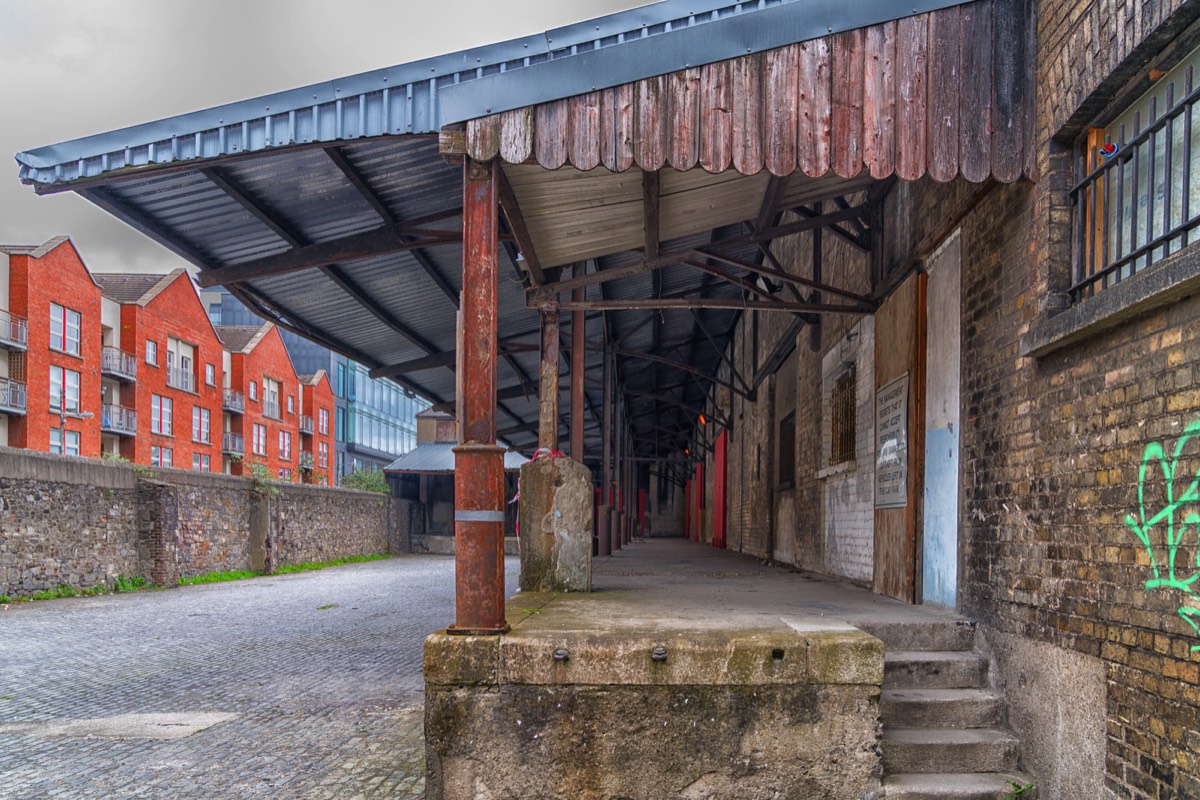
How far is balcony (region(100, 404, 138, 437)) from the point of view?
3253 centimetres

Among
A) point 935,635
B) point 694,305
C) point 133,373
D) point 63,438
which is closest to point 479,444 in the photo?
point 935,635

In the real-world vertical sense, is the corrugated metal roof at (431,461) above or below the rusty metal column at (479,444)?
below

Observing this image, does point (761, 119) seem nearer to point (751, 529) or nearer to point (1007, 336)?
point (1007, 336)

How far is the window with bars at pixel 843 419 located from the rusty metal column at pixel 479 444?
5.34 m

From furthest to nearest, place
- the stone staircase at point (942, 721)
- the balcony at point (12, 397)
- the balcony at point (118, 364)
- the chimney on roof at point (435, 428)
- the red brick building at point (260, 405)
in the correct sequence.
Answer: the red brick building at point (260, 405) → the chimney on roof at point (435, 428) → the balcony at point (118, 364) → the balcony at point (12, 397) → the stone staircase at point (942, 721)

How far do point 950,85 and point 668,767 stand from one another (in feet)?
12.9

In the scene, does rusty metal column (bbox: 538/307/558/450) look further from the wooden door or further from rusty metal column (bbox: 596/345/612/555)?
rusty metal column (bbox: 596/345/612/555)

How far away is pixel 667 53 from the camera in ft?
15.4

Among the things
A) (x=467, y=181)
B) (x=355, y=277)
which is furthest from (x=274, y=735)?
(x=355, y=277)

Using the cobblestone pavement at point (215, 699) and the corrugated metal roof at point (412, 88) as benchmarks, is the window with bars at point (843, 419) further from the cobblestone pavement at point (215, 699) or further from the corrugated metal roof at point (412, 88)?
the cobblestone pavement at point (215, 699)

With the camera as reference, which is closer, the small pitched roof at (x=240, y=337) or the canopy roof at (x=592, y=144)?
the canopy roof at (x=592, y=144)

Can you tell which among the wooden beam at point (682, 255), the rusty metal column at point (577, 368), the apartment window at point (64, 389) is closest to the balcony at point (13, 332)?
the apartment window at point (64, 389)

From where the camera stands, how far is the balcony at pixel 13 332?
2694cm

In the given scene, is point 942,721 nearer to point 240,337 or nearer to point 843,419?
point 843,419
